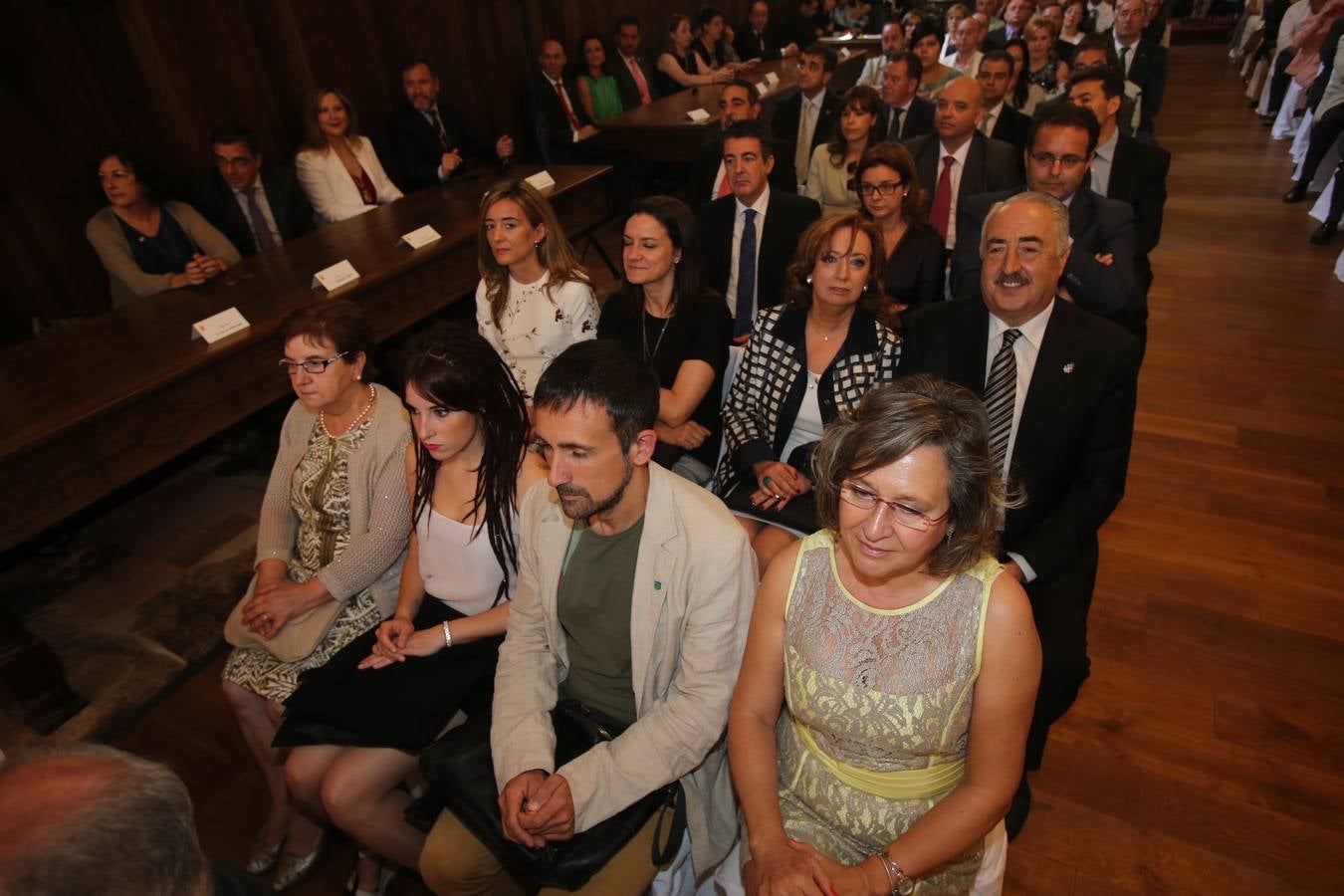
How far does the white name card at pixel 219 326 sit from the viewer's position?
2795 mm

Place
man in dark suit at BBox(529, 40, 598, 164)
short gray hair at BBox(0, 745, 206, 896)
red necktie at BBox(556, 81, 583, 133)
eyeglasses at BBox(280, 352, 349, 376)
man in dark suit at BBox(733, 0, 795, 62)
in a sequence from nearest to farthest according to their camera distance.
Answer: short gray hair at BBox(0, 745, 206, 896)
eyeglasses at BBox(280, 352, 349, 376)
man in dark suit at BBox(529, 40, 598, 164)
red necktie at BBox(556, 81, 583, 133)
man in dark suit at BBox(733, 0, 795, 62)

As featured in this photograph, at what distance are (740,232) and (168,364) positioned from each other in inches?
88.6

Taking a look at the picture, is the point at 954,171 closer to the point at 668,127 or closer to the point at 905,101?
the point at 905,101

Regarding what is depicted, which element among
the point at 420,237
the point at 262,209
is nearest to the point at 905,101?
the point at 420,237

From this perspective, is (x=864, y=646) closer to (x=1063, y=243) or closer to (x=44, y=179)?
(x=1063, y=243)

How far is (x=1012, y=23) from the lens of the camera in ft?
22.6

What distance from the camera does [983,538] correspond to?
131 centimetres

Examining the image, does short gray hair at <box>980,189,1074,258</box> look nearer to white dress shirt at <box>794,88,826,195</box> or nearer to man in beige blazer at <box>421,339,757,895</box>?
man in beige blazer at <box>421,339,757,895</box>

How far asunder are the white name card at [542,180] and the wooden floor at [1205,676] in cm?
299

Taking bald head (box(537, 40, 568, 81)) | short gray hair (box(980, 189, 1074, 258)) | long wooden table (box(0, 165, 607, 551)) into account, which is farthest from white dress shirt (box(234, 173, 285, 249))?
short gray hair (box(980, 189, 1074, 258))

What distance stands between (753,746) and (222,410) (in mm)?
2377

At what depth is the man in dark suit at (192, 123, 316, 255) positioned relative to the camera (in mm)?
4062

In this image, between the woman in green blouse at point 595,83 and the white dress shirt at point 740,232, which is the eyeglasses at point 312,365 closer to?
the white dress shirt at point 740,232

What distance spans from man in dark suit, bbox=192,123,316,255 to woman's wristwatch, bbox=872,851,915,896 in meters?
4.32
